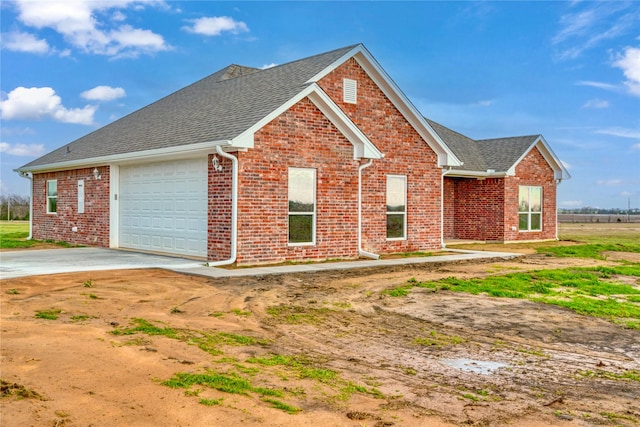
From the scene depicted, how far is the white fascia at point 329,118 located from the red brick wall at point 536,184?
37.0ft

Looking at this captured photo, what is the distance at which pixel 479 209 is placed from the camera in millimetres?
26516

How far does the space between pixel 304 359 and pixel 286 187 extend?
30.9ft

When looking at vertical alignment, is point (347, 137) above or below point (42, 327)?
above

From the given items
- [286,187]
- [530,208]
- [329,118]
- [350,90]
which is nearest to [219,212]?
[286,187]

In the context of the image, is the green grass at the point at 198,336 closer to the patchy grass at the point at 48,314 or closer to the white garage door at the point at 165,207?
the patchy grass at the point at 48,314

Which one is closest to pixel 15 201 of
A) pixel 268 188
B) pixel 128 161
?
pixel 128 161

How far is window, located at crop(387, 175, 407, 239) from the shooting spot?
19.2m

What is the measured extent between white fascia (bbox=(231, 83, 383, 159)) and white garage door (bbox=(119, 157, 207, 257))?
6.78 ft

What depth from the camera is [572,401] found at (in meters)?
5.27

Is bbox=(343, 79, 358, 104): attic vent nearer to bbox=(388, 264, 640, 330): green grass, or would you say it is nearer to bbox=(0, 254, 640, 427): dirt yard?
bbox=(388, 264, 640, 330): green grass

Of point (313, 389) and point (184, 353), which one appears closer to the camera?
point (313, 389)

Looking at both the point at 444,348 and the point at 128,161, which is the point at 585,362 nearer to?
the point at 444,348

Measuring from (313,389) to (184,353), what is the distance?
185 centimetres

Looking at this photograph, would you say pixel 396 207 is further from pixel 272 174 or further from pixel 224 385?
pixel 224 385
